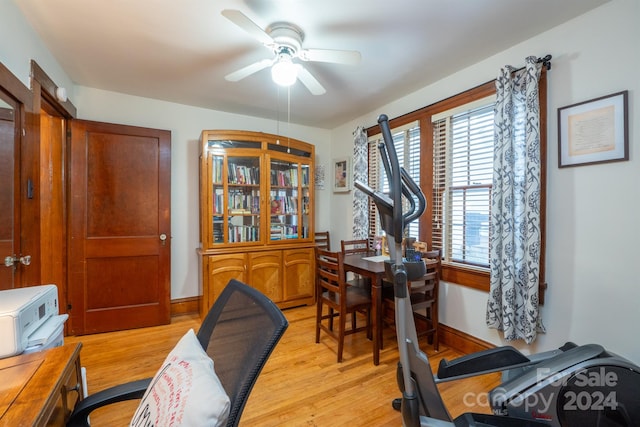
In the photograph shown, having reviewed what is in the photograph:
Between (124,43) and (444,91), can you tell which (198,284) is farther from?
(444,91)

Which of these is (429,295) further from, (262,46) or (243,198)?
(262,46)

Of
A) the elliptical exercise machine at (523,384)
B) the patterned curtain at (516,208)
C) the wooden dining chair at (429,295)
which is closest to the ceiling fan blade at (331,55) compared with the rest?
the elliptical exercise machine at (523,384)

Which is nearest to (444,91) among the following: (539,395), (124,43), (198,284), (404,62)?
(404,62)

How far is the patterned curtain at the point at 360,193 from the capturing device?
340cm

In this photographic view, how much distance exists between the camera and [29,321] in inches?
45.4

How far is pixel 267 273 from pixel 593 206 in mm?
2821

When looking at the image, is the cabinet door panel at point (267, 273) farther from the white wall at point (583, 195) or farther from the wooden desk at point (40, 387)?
the wooden desk at point (40, 387)

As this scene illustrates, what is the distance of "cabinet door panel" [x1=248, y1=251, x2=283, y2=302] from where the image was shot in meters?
3.15

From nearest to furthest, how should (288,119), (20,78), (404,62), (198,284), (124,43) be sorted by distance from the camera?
1. (20,78)
2. (124,43)
3. (404,62)
4. (198,284)
5. (288,119)

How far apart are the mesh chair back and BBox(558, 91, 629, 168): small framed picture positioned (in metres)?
2.05

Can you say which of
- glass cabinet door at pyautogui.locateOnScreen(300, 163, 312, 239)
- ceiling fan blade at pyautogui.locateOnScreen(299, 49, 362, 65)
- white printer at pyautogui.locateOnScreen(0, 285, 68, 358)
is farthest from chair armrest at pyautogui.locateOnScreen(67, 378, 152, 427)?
glass cabinet door at pyautogui.locateOnScreen(300, 163, 312, 239)

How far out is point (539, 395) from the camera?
1.31 metres

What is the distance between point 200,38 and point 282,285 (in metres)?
2.51

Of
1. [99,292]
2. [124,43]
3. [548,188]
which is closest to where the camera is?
[548,188]
